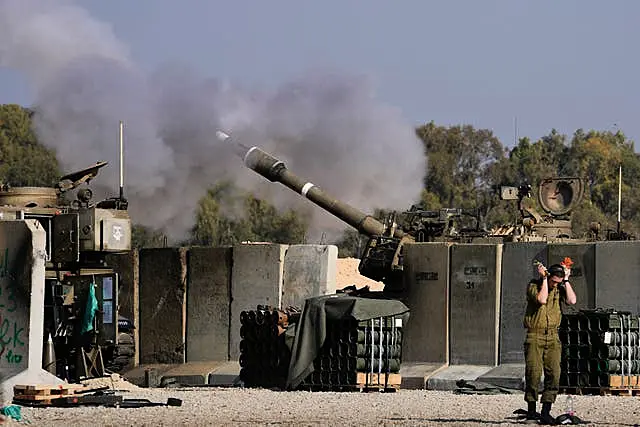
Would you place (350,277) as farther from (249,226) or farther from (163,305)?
(163,305)

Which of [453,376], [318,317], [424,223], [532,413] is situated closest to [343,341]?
[318,317]

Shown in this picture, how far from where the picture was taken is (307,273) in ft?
97.2

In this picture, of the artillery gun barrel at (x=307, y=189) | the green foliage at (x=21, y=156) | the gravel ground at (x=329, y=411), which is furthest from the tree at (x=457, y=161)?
the gravel ground at (x=329, y=411)

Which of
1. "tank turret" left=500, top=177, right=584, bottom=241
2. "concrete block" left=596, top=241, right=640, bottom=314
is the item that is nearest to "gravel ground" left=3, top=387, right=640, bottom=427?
"concrete block" left=596, top=241, right=640, bottom=314

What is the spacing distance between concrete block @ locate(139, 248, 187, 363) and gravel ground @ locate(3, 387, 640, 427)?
7.67 m

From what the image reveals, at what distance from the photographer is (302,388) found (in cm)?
2452

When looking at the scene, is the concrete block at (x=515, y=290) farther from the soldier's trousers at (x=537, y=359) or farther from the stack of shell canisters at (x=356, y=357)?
the soldier's trousers at (x=537, y=359)

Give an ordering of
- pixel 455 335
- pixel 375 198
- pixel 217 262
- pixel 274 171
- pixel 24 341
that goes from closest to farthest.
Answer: pixel 24 341, pixel 455 335, pixel 217 262, pixel 274 171, pixel 375 198

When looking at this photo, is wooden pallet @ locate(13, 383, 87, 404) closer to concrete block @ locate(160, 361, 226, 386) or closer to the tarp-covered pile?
the tarp-covered pile

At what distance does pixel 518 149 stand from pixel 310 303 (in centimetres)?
6510

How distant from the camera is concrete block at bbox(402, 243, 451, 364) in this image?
1091 inches

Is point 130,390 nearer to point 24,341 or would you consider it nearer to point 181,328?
point 24,341

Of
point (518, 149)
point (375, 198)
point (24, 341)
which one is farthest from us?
point (518, 149)

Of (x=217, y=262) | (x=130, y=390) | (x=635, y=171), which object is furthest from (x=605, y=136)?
(x=130, y=390)
